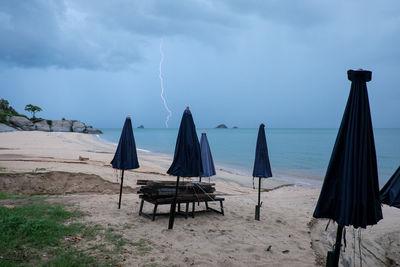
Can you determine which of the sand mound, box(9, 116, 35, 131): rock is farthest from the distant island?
the sand mound

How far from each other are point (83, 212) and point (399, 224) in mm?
8743

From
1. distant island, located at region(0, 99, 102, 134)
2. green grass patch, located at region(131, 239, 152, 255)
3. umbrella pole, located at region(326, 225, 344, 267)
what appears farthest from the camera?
distant island, located at region(0, 99, 102, 134)

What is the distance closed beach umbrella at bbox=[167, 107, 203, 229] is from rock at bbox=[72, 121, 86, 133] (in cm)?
7803

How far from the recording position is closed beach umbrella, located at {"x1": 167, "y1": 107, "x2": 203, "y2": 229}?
20.8 feet

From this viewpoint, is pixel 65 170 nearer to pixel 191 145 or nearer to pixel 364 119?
pixel 191 145

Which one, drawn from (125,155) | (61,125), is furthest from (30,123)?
(125,155)

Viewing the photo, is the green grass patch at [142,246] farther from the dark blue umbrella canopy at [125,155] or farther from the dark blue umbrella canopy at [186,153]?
the dark blue umbrella canopy at [125,155]

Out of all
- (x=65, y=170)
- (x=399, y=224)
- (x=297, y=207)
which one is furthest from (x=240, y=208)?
(x=65, y=170)

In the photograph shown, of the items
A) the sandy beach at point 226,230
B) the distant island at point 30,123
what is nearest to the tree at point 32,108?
the distant island at point 30,123

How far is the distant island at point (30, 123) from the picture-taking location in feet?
171

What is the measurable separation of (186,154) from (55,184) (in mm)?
6833

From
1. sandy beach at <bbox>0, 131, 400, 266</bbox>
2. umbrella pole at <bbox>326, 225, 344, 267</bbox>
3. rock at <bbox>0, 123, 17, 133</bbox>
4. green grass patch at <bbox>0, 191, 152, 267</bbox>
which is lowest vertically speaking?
sandy beach at <bbox>0, 131, 400, 266</bbox>

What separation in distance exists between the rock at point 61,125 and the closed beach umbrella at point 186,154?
71.1 metres

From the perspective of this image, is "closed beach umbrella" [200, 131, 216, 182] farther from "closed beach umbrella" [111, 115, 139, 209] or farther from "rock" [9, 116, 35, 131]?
"rock" [9, 116, 35, 131]
